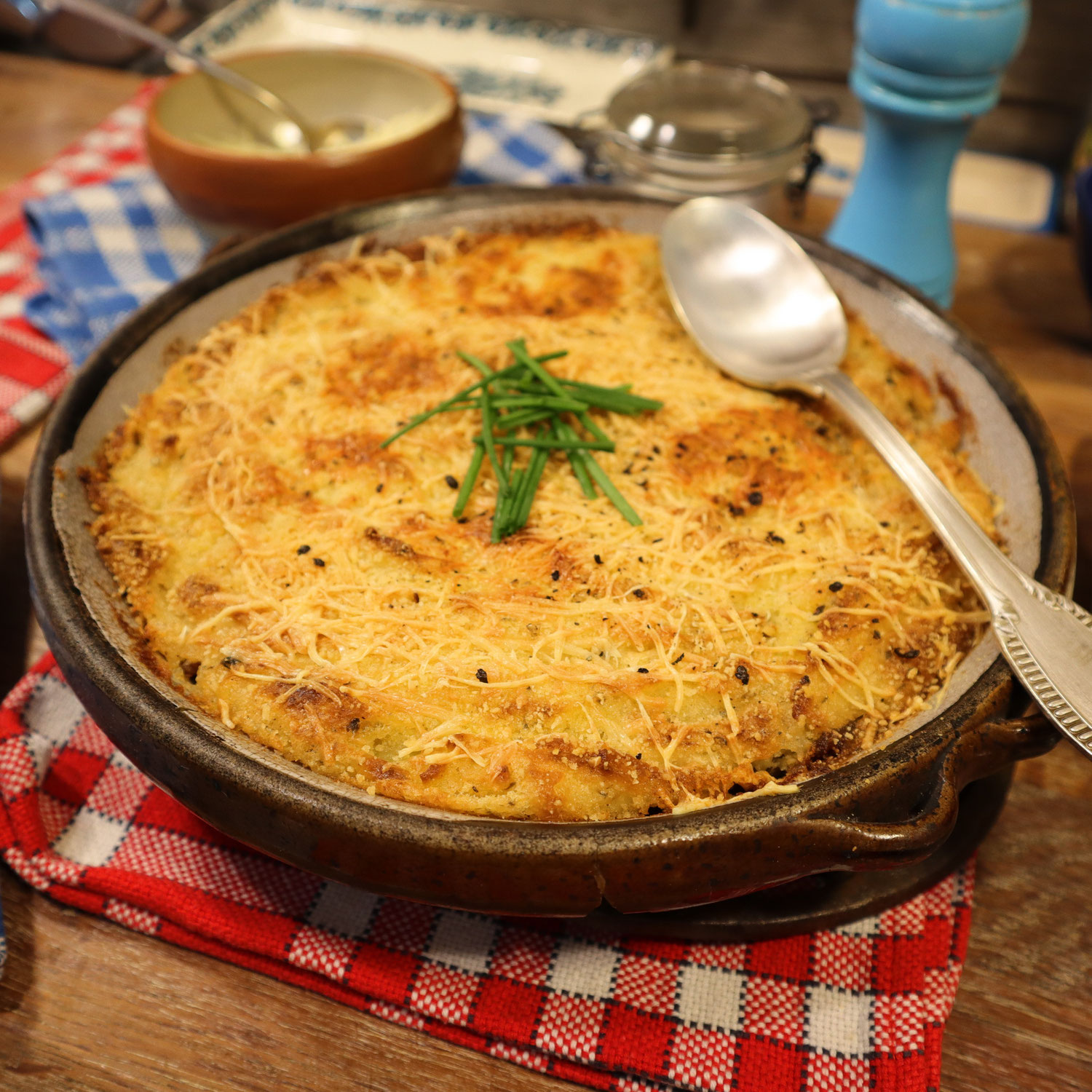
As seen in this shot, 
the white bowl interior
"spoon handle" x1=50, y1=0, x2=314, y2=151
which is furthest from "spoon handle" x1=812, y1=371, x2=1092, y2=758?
"spoon handle" x1=50, y1=0, x2=314, y2=151

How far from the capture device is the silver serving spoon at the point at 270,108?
2408 millimetres

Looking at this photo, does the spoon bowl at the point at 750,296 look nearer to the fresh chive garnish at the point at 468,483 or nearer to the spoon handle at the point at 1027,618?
the spoon handle at the point at 1027,618

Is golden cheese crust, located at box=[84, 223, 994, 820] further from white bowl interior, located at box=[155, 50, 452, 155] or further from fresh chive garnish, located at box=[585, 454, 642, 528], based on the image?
white bowl interior, located at box=[155, 50, 452, 155]

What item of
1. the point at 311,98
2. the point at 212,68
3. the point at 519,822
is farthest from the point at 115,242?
the point at 519,822

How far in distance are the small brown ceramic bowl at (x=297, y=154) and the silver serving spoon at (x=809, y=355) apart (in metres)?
0.75

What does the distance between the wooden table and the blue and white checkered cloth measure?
4.44 ft

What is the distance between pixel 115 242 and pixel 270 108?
51 centimetres

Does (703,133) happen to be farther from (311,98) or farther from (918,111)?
(311,98)

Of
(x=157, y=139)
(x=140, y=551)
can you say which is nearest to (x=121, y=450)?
(x=140, y=551)

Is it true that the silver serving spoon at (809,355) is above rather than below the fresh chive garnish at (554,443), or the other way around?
above

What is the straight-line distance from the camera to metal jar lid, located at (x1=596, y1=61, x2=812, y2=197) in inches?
80.7

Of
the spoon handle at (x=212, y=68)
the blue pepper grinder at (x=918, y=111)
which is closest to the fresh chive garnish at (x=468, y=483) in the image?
the blue pepper grinder at (x=918, y=111)

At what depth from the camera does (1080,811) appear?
139cm

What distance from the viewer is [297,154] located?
87.0 inches
